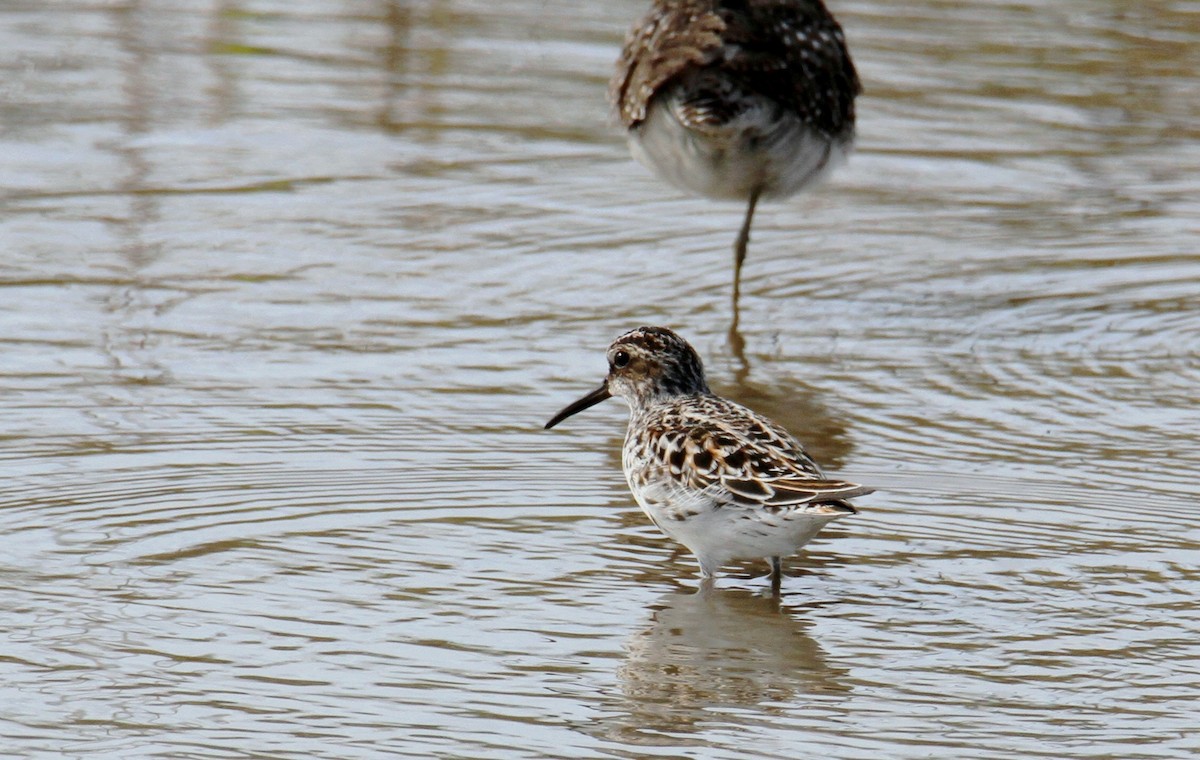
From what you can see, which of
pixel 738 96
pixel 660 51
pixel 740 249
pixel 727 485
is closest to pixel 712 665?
pixel 727 485

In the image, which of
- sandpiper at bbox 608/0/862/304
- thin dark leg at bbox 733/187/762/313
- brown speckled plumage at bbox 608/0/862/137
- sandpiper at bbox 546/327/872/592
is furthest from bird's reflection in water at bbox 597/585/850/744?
brown speckled plumage at bbox 608/0/862/137

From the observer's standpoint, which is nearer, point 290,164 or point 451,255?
point 451,255

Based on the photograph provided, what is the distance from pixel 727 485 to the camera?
6875 mm

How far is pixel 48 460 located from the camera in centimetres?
791

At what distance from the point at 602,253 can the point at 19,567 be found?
5.04 m

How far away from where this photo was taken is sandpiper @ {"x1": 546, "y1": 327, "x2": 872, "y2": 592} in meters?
6.66

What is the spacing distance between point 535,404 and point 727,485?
220 cm

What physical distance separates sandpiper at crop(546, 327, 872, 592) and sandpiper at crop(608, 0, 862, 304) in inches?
116

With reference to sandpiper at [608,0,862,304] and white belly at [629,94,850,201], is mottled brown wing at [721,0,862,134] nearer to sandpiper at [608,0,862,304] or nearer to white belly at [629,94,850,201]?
sandpiper at [608,0,862,304]

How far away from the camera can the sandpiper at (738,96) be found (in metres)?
10.4

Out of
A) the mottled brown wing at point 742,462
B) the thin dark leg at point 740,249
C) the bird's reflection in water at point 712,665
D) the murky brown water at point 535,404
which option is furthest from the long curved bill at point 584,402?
the thin dark leg at point 740,249

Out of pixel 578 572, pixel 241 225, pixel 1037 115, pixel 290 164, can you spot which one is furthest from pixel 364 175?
pixel 578 572

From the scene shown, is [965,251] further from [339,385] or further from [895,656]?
[895,656]

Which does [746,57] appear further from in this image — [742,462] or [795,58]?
[742,462]
